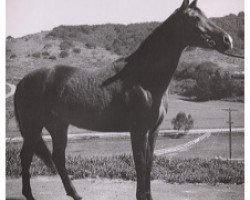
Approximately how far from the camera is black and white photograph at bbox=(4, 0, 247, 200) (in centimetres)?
251

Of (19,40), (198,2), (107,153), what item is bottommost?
(107,153)

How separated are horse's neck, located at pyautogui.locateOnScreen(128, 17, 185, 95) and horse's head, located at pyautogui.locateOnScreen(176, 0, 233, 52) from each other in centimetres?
6

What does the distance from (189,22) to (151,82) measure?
1.39 ft

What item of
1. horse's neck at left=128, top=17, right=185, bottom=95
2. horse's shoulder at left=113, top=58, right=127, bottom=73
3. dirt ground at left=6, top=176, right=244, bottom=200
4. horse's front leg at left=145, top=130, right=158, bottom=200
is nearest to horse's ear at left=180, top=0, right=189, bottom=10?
horse's neck at left=128, top=17, right=185, bottom=95

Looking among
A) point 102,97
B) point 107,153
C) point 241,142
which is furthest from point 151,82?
point 241,142

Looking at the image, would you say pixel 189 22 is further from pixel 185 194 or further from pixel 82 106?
pixel 185 194

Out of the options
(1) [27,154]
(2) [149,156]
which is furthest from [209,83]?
(1) [27,154]

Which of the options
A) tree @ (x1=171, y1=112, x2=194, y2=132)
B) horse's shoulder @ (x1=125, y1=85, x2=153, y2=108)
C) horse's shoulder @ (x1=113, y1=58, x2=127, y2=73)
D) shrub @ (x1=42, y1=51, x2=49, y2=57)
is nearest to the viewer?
horse's shoulder @ (x1=125, y1=85, x2=153, y2=108)

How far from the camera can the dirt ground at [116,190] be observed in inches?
104

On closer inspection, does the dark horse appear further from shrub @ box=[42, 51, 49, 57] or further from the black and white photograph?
shrub @ box=[42, 51, 49, 57]

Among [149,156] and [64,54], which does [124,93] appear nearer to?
[149,156]

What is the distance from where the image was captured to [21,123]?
8.73 ft

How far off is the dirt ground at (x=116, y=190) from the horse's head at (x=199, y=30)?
2.99 feet

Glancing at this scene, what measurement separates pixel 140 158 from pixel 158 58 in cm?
62
